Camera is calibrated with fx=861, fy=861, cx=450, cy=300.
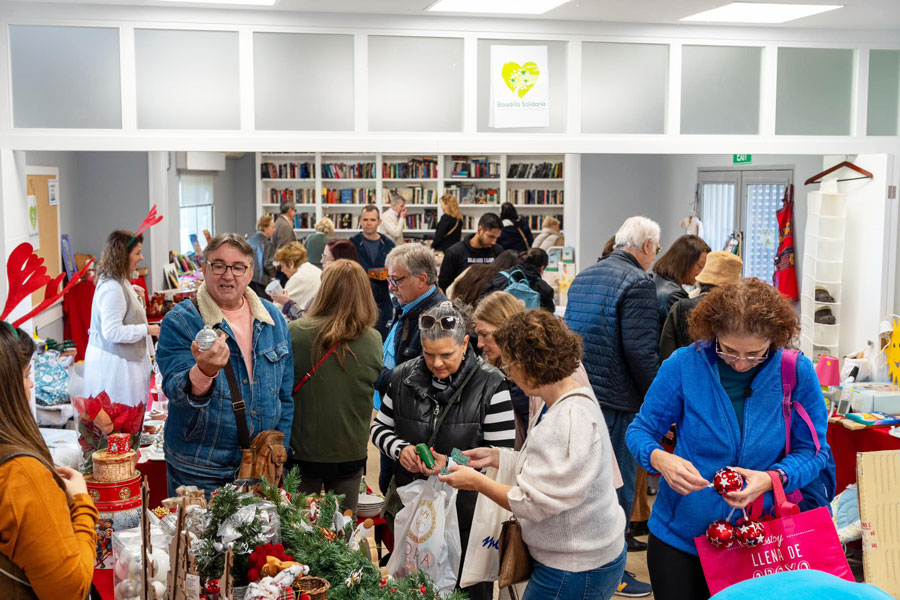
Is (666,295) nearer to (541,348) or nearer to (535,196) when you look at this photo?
(541,348)

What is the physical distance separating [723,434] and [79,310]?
19.6 feet

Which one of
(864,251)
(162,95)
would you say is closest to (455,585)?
(162,95)

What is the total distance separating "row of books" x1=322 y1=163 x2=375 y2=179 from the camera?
13586 mm

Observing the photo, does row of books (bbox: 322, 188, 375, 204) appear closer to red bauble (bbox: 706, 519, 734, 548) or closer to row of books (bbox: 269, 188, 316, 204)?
row of books (bbox: 269, 188, 316, 204)

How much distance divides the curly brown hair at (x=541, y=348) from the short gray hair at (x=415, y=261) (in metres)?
1.24

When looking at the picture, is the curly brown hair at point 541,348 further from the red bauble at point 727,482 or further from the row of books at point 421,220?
the row of books at point 421,220

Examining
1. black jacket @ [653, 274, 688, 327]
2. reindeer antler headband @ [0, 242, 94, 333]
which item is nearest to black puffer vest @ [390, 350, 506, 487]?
reindeer antler headband @ [0, 242, 94, 333]

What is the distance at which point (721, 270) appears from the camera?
421cm

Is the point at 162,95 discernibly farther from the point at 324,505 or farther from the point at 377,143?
the point at 324,505

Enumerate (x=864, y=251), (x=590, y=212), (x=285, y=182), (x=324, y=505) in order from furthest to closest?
(x=285, y=182) < (x=590, y=212) < (x=864, y=251) < (x=324, y=505)

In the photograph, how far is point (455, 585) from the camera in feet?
Answer: 8.75

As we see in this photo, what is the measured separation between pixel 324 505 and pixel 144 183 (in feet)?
22.5

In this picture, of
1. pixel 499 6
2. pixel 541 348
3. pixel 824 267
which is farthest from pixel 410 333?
pixel 824 267

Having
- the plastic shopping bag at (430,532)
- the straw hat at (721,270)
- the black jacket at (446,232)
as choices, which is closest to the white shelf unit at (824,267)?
the straw hat at (721,270)
